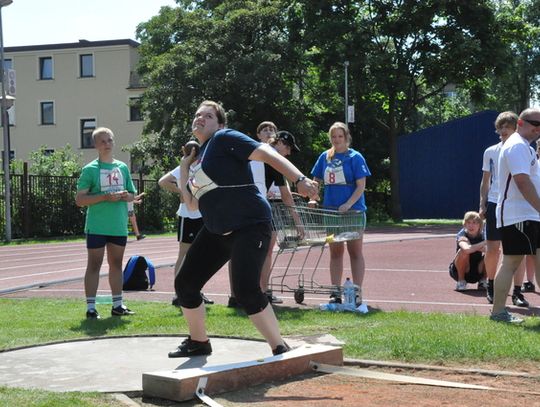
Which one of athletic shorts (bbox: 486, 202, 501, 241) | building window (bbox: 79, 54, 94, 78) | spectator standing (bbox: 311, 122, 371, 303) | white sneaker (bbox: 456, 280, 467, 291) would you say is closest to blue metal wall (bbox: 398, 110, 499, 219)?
building window (bbox: 79, 54, 94, 78)

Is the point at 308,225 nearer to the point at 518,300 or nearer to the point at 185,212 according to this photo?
the point at 185,212

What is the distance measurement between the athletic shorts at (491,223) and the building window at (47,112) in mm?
50503

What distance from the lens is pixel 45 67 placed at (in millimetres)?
55719

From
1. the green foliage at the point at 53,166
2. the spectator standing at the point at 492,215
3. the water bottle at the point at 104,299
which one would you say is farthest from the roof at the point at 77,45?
the spectator standing at the point at 492,215

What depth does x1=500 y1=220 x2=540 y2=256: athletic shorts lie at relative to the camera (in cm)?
751

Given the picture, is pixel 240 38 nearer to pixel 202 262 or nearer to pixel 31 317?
pixel 31 317

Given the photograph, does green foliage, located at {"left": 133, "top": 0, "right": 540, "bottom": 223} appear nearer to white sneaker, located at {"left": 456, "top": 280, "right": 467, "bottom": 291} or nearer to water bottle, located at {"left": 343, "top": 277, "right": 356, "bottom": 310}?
white sneaker, located at {"left": 456, "top": 280, "right": 467, "bottom": 291}

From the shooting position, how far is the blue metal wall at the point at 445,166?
4041 centimetres

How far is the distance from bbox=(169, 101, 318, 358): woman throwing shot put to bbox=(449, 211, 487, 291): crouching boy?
18.3ft

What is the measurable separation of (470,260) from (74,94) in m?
48.0

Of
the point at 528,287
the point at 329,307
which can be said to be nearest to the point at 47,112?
the point at 528,287

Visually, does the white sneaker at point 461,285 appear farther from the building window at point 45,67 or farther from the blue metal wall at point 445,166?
the building window at point 45,67

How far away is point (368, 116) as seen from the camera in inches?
1667

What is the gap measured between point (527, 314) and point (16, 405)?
227 inches
